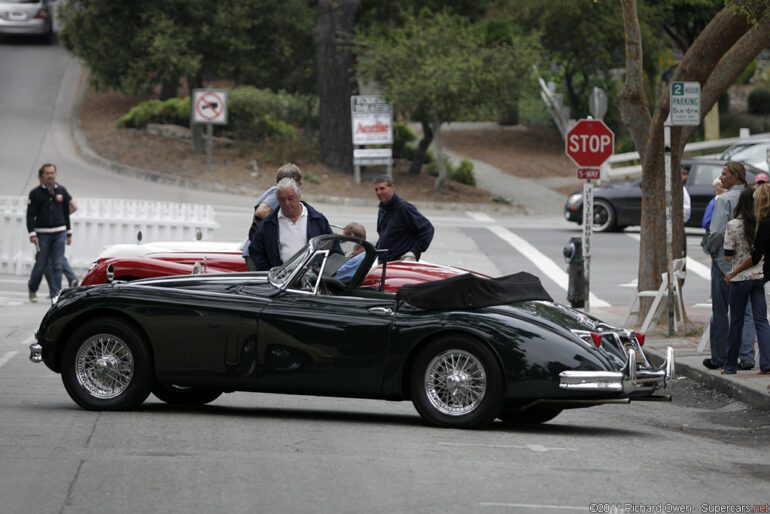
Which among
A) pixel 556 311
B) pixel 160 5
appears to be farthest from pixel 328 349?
pixel 160 5

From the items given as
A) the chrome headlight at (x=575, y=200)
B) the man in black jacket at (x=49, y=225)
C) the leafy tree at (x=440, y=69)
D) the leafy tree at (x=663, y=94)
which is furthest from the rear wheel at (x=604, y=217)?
the man in black jacket at (x=49, y=225)

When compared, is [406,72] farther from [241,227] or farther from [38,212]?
[38,212]

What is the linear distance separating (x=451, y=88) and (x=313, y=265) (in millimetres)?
26233

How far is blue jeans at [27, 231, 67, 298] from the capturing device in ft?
67.2

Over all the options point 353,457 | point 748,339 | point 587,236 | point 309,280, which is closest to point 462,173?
point 587,236

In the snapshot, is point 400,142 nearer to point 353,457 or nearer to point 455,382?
point 455,382

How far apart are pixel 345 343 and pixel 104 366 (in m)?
1.82

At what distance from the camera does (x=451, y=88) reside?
36500 millimetres

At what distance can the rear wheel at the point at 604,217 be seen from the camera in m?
31.9

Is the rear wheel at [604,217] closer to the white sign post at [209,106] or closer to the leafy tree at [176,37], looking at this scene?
the white sign post at [209,106]

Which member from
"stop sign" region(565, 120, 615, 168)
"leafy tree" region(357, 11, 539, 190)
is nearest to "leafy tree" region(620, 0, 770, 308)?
"stop sign" region(565, 120, 615, 168)

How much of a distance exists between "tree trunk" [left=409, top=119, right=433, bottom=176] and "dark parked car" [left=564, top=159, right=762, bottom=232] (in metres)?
7.96

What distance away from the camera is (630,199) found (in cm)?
3159

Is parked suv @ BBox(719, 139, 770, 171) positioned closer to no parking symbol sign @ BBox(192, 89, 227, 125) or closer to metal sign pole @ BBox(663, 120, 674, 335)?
no parking symbol sign @ BBox(192, 89, 227, 125)
